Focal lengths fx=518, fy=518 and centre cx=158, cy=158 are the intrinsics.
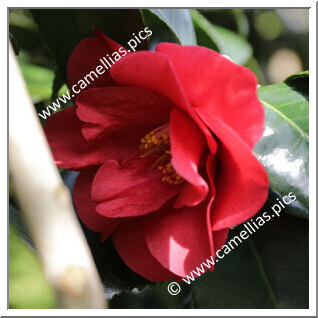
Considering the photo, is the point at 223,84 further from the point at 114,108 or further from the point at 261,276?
the point at 261,276

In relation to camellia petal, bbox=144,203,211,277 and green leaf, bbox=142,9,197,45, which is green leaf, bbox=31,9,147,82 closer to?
green leaf, bbox=142,9,197,45

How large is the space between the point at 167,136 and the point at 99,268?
7.8 inches

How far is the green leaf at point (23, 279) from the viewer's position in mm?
682

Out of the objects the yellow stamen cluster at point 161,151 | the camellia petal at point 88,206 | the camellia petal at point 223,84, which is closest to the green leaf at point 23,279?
the camellia petal at point 88,206

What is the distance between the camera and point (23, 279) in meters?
0.74

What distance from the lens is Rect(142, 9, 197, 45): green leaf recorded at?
67cm

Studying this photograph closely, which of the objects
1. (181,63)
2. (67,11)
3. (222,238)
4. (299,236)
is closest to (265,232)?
(299,236)

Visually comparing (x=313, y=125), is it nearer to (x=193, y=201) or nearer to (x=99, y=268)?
(x=193, y=201)

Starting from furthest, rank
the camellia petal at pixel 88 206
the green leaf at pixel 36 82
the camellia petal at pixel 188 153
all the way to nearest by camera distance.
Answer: the green leaf at pixel 36 82 < the camellia petal at pixel 88 206 < the camellia petal at pixel 188 153

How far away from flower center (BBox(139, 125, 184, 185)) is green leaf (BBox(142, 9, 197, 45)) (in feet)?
0.45

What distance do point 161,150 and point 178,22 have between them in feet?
0.61

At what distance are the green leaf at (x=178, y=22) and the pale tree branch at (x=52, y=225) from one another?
38cm

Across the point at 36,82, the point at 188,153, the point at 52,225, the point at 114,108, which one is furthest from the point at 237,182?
the point at 36,82

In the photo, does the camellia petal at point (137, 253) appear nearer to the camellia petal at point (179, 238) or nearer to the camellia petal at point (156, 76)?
the camellia petal at point (179, 238)
